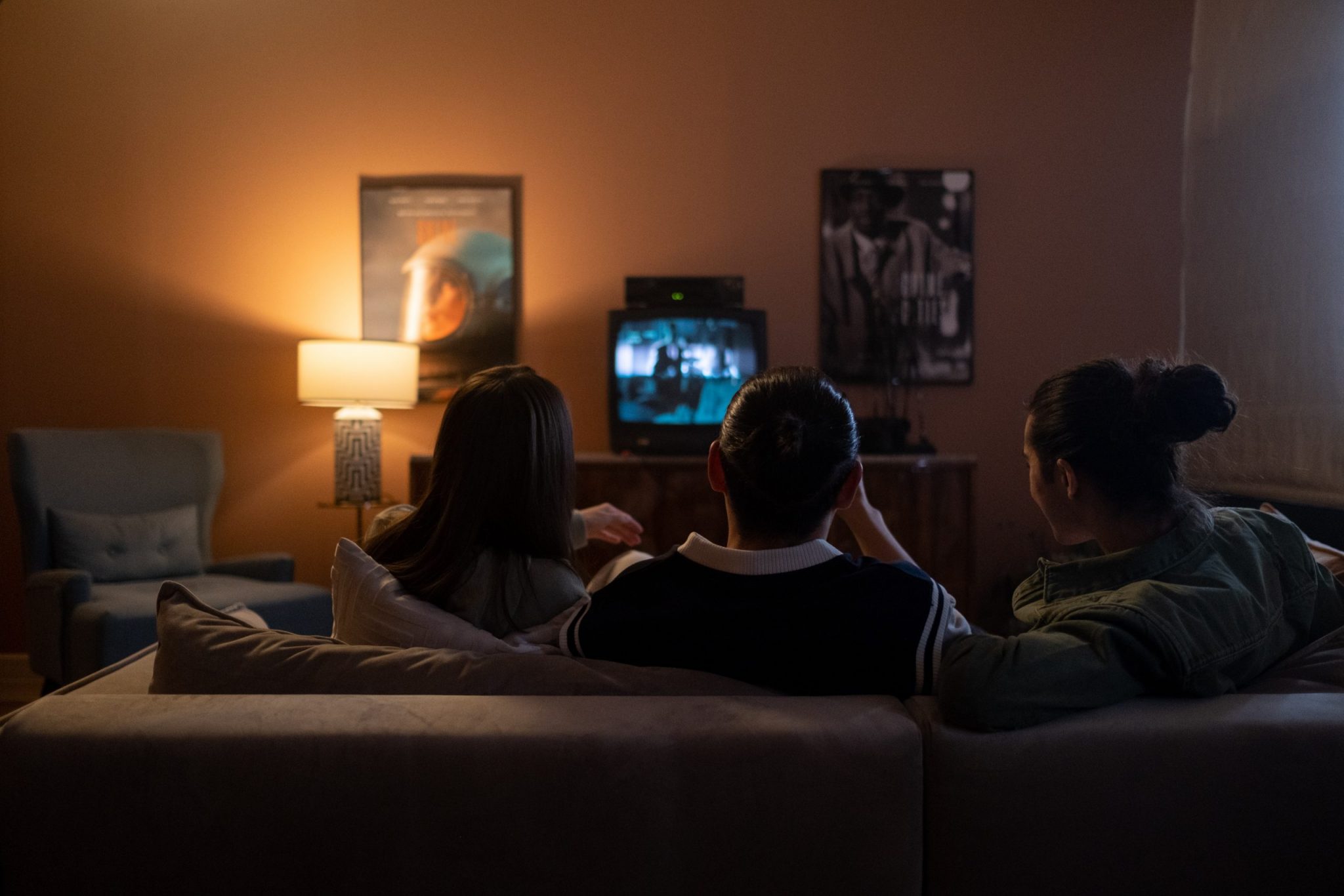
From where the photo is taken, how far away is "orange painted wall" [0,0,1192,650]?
4047 millimetres

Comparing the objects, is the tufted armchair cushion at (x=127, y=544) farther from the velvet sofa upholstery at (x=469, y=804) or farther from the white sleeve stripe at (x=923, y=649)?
the white sleeve stripe at (x=923, y=649)

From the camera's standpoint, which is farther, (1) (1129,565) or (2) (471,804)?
(1) (1129,565)

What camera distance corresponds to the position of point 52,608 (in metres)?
3.08

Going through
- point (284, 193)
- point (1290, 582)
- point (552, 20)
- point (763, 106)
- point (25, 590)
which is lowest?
point (25, 590)

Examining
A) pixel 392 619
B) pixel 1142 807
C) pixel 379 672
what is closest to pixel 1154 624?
pixel 1142 807

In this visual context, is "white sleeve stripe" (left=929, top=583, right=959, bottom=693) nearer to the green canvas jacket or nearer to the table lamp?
the green canvas jacket

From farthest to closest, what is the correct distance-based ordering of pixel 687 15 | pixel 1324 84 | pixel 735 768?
pixel 687 15 < pixel 1324 84 < pixel 735 768

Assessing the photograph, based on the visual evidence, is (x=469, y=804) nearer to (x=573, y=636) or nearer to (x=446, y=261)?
(x=573, y=636)

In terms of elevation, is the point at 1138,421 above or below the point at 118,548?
above

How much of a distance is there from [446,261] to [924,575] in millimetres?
3367

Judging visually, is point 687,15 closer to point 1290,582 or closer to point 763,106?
point 763,106

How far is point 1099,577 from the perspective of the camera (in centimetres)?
111

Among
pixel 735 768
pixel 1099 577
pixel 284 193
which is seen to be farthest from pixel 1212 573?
pixel 284 193

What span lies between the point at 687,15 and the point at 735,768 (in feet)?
12.4
